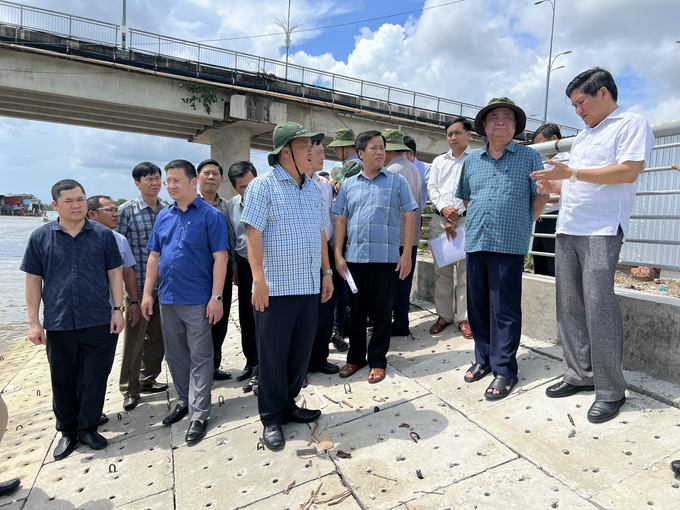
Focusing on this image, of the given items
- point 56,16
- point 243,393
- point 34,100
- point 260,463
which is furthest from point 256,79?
point 260,463

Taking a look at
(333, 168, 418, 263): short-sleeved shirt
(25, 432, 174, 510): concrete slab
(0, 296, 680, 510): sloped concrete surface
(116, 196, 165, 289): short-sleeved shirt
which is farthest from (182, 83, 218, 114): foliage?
(25, 432, 174, 510): concrete slab

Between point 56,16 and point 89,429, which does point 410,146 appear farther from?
point 56,16

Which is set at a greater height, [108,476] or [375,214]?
[375,214]

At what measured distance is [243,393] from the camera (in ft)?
13.1

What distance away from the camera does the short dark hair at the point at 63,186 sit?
3.20m

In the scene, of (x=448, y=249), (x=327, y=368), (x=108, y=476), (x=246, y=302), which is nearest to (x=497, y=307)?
(x=448, y=249)

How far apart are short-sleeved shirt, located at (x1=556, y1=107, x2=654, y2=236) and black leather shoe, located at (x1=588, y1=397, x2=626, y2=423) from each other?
102cm

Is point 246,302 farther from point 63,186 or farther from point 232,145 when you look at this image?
point 232,145

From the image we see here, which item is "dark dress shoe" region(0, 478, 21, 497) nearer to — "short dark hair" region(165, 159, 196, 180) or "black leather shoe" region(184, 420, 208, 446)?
"black leather shoe" region(184, 420, 208, 446)

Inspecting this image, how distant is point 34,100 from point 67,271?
56.7ft

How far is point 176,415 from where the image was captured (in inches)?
142

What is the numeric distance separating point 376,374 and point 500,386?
1032 mm

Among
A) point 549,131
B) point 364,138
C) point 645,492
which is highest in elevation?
point 549,131

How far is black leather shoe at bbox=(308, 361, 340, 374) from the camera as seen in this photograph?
13.4 ft
